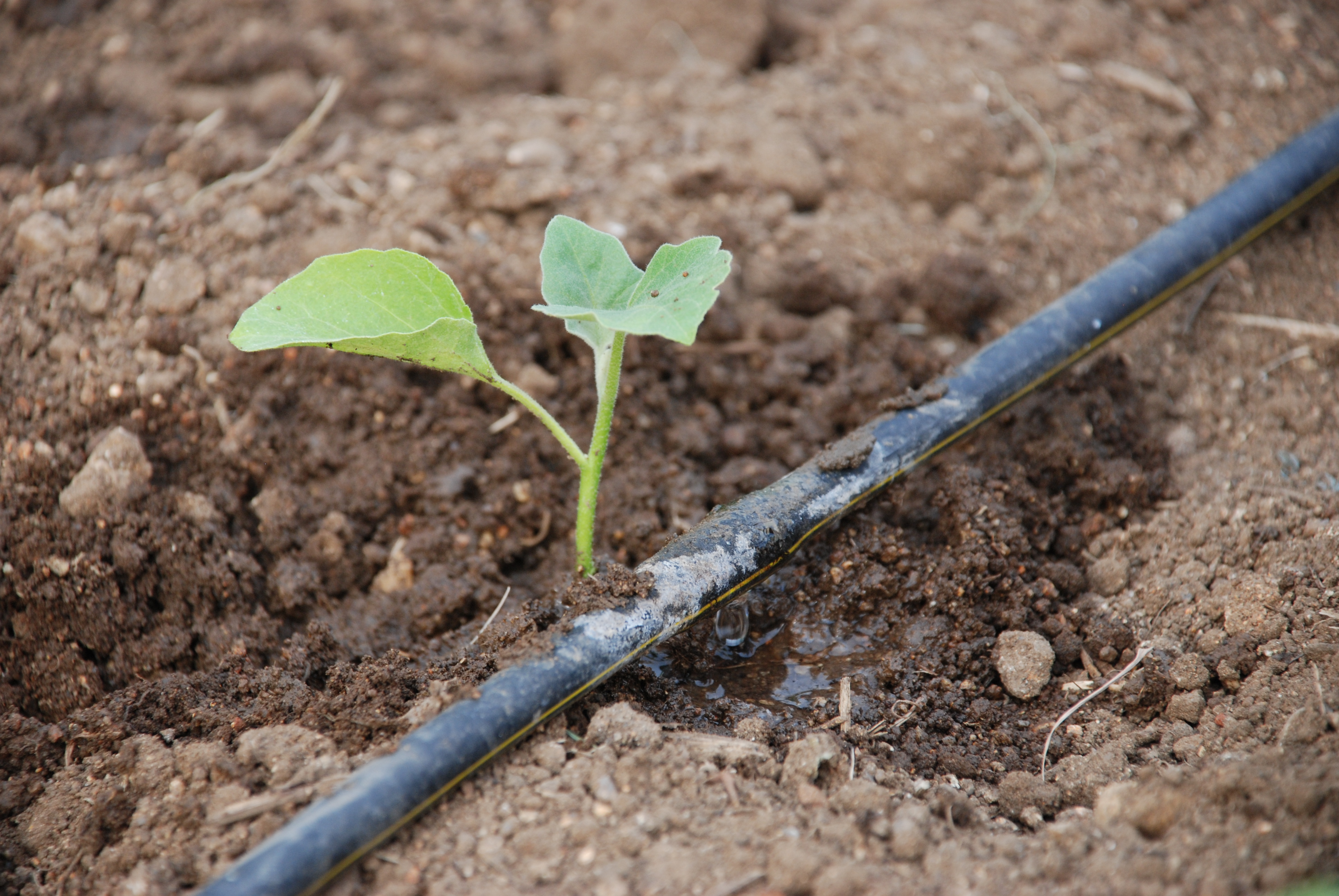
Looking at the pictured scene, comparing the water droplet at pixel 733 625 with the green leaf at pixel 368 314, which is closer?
the green leaf at pixel 368 314

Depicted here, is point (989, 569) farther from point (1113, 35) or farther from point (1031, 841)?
point (1113, 35)

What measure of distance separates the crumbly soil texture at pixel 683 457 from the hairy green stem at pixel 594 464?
10 cm

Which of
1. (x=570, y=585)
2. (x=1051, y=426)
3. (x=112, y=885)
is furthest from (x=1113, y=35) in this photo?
(x=112, y=885)

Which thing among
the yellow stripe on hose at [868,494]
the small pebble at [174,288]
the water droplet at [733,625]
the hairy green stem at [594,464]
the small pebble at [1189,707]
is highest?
the small pebble at [174,288]

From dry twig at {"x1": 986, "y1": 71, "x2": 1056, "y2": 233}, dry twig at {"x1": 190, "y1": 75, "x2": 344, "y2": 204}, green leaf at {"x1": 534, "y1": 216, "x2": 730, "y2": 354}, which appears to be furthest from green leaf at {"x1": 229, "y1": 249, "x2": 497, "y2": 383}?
dry twig at {"x1": 986, "y1": 71, "x2": 1056, "y2": 233}

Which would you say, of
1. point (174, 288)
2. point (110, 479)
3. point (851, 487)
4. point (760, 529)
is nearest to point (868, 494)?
point (851, 487)

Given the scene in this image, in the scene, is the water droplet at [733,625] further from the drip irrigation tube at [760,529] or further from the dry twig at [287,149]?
the dry twig at [287,149]

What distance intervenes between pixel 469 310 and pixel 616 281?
271 millimetres

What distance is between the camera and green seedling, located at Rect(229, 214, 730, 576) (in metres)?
1.40

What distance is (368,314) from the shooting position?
146cm

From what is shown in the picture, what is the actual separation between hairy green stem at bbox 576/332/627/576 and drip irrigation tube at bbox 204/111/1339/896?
0.52 feet

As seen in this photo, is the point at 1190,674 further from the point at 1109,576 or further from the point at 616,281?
the point at 616,281

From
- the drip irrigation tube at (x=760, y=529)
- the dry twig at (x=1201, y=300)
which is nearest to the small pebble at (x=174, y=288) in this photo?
the drip irrigation tube at (x=760, y=529)

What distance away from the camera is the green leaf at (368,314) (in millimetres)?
1423
